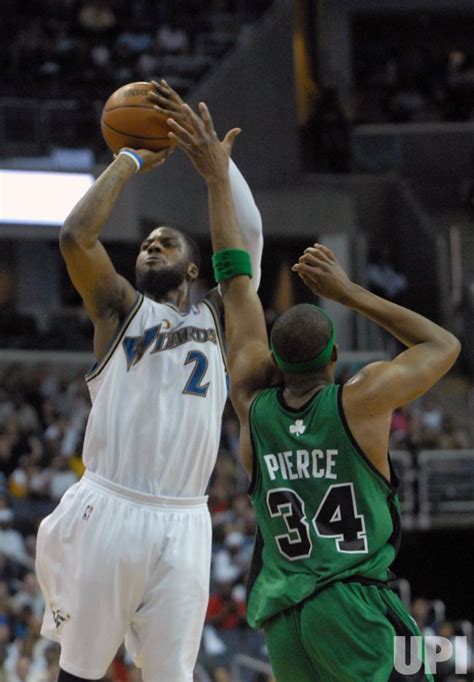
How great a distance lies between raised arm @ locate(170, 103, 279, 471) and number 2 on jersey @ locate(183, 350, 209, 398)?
768 millimetres

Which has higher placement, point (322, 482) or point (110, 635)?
point (322, 482)

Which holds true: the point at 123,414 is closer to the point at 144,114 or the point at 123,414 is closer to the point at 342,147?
the point at 144,114

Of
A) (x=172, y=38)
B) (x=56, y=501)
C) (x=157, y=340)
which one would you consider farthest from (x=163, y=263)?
(x=172, y=38)

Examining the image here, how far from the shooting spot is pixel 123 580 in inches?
208

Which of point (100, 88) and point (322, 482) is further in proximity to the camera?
point (100, 88)

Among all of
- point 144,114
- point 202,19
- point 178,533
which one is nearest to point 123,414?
point 178,533

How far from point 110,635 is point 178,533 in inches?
20.2

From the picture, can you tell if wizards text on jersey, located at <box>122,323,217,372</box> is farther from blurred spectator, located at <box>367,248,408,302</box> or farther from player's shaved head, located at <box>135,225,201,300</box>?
blurred spectator, located at <box>367,248,408,302</box>

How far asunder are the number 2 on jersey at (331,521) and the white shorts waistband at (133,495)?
1.28 m

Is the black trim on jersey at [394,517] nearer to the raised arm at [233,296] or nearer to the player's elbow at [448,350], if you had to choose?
the player's elbow at [448,350]

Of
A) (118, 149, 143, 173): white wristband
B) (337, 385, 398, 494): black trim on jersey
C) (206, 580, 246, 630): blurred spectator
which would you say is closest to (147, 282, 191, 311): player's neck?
(118, 149, 143, 173): white wristband

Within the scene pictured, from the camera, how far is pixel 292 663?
426cm

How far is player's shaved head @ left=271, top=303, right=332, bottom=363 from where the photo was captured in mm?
4262

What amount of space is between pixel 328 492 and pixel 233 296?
3.09 ft
